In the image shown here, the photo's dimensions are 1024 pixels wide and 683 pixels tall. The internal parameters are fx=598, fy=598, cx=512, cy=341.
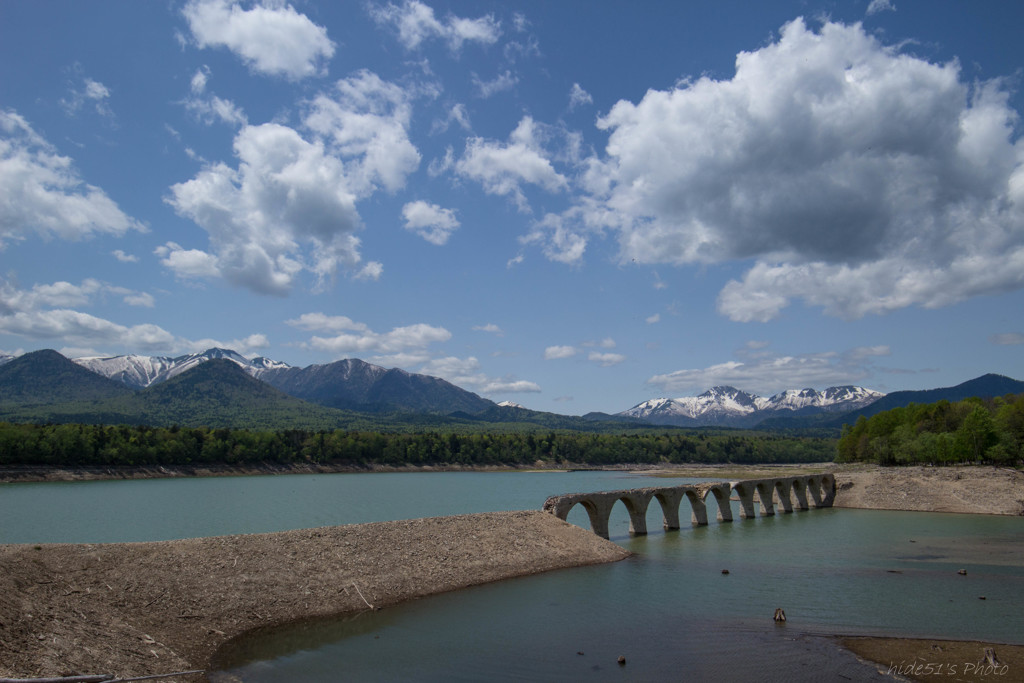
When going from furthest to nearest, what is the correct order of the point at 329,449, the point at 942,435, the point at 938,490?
the point at 329,449 → the point at 942,435 → the point at 938,490

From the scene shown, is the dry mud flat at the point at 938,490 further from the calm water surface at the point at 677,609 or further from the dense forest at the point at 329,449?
the dense forest at the point at 329,449

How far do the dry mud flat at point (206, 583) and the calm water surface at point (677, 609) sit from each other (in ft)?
4.22

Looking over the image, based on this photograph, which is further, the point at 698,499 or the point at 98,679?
the point at 698,499

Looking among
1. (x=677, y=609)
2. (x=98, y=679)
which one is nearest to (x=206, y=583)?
(x=98, y=679)

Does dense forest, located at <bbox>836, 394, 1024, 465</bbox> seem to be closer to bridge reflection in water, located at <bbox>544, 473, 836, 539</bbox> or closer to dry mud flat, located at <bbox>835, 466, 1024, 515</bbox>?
dry mud flat, located at <bbox>835, 466, 1024, 515</bbox>

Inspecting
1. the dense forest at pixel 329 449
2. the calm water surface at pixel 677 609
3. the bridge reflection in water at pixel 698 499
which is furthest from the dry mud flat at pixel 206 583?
the dense forest at pixel 329 449

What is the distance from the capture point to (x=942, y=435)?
87.7m

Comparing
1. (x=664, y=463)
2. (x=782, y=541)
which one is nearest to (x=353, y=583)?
(x=782, y=541)

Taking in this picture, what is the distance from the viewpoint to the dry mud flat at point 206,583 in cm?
1700

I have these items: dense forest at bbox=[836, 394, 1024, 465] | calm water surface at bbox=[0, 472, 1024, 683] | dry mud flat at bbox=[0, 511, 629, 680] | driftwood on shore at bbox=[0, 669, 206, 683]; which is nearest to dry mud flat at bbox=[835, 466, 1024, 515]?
calm water surface at bbox=[0, 472, 1024, 683]

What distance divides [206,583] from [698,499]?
44497 mm

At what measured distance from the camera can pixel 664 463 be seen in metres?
190

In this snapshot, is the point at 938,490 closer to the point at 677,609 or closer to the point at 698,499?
the point at 698,499

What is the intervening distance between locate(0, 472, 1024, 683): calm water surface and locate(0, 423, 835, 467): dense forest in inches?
2322
